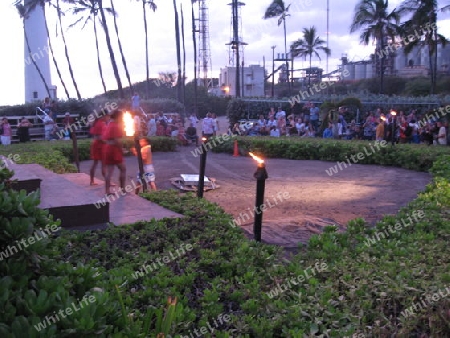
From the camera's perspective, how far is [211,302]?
378 centimetres

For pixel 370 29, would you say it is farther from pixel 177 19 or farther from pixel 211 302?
pixel 211 302

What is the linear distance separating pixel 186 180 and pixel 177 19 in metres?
31.4

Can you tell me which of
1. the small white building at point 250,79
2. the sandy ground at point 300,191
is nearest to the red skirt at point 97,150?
the sandy ground at point 300,191

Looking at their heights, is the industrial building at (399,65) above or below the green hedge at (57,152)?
above

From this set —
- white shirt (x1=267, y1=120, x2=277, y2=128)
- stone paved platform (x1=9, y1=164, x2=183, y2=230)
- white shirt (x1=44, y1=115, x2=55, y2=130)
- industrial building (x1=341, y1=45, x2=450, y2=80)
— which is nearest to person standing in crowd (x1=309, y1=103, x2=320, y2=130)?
white shirt (x1=267, y1=120, x2=277, y2=128)

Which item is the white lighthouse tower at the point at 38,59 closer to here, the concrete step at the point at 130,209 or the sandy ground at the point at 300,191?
the sandy ground at the point at 300,191

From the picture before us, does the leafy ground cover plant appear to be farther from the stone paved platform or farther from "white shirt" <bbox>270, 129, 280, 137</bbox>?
"white shirt" <bbox>270, 129, 280, 137</bbox>

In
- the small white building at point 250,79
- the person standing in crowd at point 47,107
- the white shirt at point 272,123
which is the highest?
the small white building at point 250,79

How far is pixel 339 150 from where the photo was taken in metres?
17.9

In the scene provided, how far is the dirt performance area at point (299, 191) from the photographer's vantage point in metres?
8.61

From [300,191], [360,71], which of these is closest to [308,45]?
[360,71]

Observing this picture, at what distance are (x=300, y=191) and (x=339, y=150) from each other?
6427 millimetres

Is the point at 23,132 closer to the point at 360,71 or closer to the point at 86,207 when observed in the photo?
the point at 86,207

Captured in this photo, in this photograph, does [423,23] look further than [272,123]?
Yes
